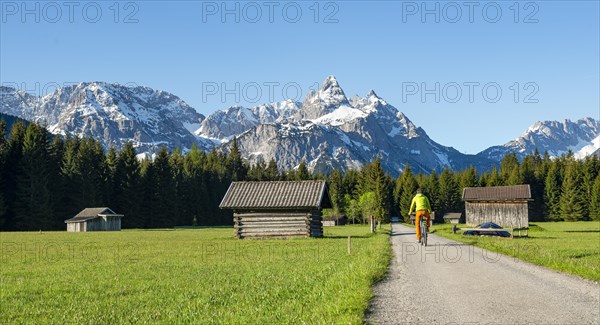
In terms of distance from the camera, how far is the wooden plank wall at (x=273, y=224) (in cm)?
4675

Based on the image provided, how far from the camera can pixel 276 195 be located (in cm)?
4728

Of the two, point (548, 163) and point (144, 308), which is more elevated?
point (548, 163)

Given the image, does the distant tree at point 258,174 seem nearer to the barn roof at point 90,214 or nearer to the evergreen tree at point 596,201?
the barn roof at point 90,214

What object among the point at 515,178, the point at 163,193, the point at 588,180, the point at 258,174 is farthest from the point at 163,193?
the point at 588,180

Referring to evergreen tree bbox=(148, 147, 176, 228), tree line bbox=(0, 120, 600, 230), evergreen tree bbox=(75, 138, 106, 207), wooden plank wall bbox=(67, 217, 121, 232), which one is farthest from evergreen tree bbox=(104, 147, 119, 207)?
wooden plank wall bbox=(67, 217, 121, 232)

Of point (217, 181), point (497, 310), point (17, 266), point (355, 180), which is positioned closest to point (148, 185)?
point (217, 181)

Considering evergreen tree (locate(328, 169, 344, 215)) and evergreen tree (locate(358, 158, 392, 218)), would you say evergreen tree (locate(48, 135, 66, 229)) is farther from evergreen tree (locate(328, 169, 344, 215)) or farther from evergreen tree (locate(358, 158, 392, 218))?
evergreen tree (locate(328, 169, 344, 215))

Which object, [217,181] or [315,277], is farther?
[217,181]

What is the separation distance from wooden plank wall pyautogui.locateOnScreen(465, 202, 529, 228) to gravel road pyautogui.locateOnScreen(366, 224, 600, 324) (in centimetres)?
6402

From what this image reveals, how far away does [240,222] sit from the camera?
47.1 m

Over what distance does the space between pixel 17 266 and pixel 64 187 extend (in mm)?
72109

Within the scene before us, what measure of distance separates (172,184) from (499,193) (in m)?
61.7

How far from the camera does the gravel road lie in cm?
912

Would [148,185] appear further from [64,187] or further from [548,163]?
[548,163]
